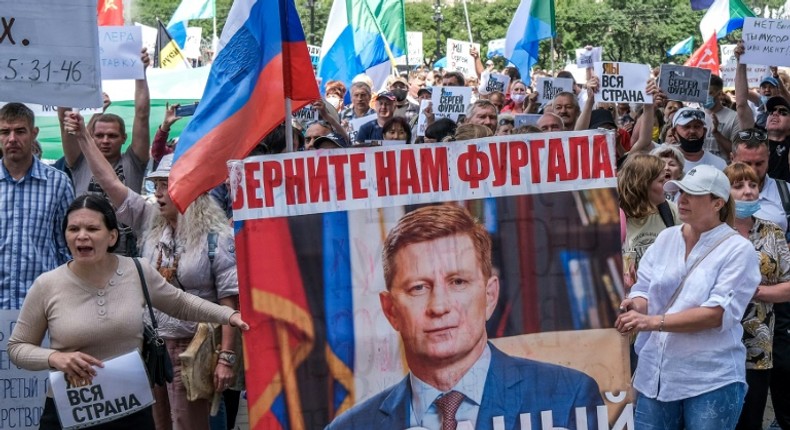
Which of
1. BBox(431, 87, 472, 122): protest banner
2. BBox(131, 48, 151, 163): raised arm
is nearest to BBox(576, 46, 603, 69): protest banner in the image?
BBox(431, 87, 472, 122): protest banner

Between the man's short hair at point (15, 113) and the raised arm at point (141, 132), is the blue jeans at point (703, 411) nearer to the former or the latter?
the man's short hair at point (15, 113)

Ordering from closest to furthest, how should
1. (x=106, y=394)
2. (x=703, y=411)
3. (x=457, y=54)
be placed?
(x=106, y=394) < (x=703, y=411) < (x=457, y=54)

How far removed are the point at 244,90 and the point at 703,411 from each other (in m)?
2.32

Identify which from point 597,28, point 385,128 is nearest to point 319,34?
point 597,28

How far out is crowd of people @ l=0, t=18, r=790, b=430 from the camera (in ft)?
17.0

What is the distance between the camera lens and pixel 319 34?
48.3 meters

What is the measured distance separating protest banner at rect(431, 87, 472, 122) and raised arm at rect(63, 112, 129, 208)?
6708mm

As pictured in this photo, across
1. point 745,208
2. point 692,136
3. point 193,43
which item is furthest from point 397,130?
point 193,43

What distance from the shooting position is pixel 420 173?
15.8 ft

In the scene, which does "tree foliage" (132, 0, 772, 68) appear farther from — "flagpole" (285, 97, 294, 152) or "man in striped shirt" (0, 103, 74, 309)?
"flagpole" (285, 97, 294, 152)

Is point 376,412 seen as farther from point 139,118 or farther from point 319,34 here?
point 319,34

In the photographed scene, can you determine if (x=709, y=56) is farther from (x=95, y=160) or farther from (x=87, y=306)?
(x=87, y=306)

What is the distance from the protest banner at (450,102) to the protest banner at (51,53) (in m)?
6.84

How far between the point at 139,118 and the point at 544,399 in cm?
362
